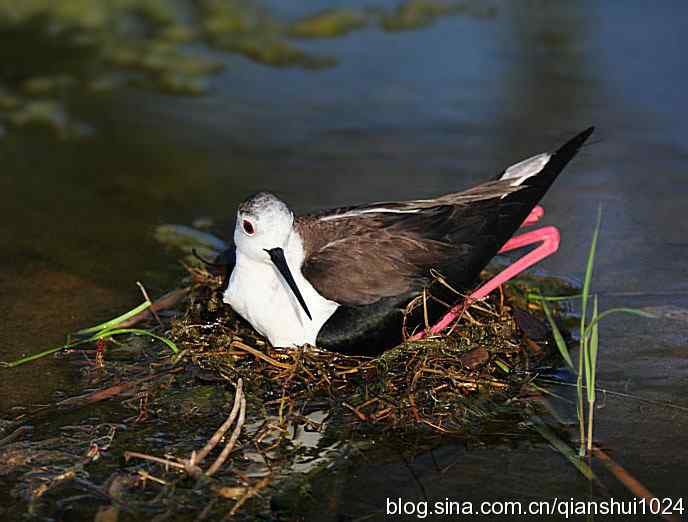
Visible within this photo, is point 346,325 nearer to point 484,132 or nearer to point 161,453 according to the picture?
point 161,453

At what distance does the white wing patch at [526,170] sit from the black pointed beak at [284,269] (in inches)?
46.8

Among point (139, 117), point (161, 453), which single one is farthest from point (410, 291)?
point (139, 117)

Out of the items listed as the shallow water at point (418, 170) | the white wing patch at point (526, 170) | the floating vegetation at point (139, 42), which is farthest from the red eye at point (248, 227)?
the floating vegetation at point (139, 42)

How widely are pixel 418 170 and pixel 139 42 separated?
348 centimetres

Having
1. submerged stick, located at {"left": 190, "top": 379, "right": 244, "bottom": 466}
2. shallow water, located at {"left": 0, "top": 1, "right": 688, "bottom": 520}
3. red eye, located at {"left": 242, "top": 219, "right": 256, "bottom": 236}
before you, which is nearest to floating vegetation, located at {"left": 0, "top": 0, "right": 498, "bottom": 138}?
shallow water, located at {"left": 0, "top": 1, "right": 688, "bottom": 520}

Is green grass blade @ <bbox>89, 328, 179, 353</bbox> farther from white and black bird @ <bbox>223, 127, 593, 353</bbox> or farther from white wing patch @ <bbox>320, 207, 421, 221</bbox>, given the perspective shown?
white wing patch @ <bbox>320, 207, 421, 221</bbox>

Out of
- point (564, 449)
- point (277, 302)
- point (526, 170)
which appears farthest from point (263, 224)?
point (564, 449)

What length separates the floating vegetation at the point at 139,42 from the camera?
8.62 meters

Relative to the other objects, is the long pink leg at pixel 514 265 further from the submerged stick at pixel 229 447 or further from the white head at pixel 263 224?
the submerged stick at pixel 229 447

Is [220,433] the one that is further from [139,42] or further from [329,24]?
[329,24]

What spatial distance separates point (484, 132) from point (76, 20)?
4180 mm

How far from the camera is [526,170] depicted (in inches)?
211

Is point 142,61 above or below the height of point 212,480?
above

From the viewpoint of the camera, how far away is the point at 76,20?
997 cm
